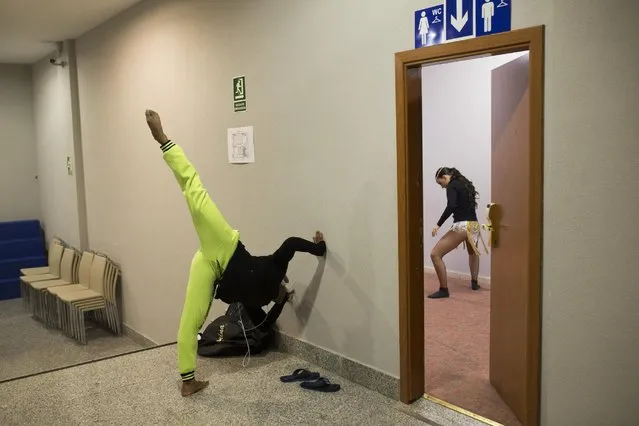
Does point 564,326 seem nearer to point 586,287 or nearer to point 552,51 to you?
point 586,287

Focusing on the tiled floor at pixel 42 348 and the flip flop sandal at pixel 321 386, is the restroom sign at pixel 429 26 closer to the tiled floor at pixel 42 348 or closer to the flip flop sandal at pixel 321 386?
the flip flop sandal at pixel 321 386

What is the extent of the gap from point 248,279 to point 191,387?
0.65 meters

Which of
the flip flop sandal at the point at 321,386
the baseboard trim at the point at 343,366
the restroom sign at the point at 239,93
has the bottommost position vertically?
the flip flop sandal at the point at 321,386

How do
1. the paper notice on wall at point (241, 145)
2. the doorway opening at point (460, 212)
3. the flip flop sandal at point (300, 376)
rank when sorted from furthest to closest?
the doorway opening at point (460, 212)
the paper notice on wall at point (241, 145)
the flip flop sandal at point (300, 376)

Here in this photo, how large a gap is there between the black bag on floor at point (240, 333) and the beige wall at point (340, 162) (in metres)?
0.13

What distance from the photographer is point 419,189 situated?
2.93 meters

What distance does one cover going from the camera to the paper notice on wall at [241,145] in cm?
390

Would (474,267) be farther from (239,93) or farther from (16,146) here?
(16,146)

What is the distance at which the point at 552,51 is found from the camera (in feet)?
7.45

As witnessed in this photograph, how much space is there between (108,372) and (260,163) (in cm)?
159

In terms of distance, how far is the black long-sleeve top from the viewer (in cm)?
564

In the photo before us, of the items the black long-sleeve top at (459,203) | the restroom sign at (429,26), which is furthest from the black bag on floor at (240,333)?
the black long-sleeve top at (459,203)

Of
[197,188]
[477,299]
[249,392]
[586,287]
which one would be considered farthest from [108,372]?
[477,299]

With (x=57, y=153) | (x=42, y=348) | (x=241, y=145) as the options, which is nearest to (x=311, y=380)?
(x=241, y=145)
